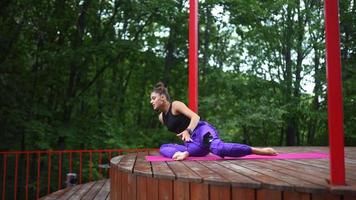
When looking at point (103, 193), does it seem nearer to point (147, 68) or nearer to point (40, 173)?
point (40, 173)

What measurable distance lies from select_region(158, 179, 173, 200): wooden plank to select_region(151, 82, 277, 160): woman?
1066 mm

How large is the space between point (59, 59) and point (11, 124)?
5.64 ft

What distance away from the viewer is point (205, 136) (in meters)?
3.42

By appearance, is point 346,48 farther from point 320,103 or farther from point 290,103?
point 290,103

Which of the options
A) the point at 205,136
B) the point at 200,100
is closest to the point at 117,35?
the point at 200,100

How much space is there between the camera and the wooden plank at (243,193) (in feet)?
6.05

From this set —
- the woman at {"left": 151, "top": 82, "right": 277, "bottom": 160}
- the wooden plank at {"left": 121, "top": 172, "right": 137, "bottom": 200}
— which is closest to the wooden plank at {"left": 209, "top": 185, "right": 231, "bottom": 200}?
the wooden plank at {"left": 121, "top": 172, "right": 137, "bottom": 200}

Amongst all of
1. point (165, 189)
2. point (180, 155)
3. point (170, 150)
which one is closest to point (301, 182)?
point (165, 189)

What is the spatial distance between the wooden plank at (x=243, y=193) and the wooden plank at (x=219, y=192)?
0.03 m

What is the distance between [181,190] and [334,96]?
0.93 m

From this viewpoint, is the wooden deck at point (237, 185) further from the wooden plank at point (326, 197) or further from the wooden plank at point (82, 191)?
the wooden plank at point (82, 191)

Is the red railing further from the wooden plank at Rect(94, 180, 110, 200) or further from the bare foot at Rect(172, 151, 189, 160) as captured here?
the bare foot at Rect(172, 151, 189, 160)

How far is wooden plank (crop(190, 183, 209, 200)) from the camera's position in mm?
2010

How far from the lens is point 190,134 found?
3500 millimetres
